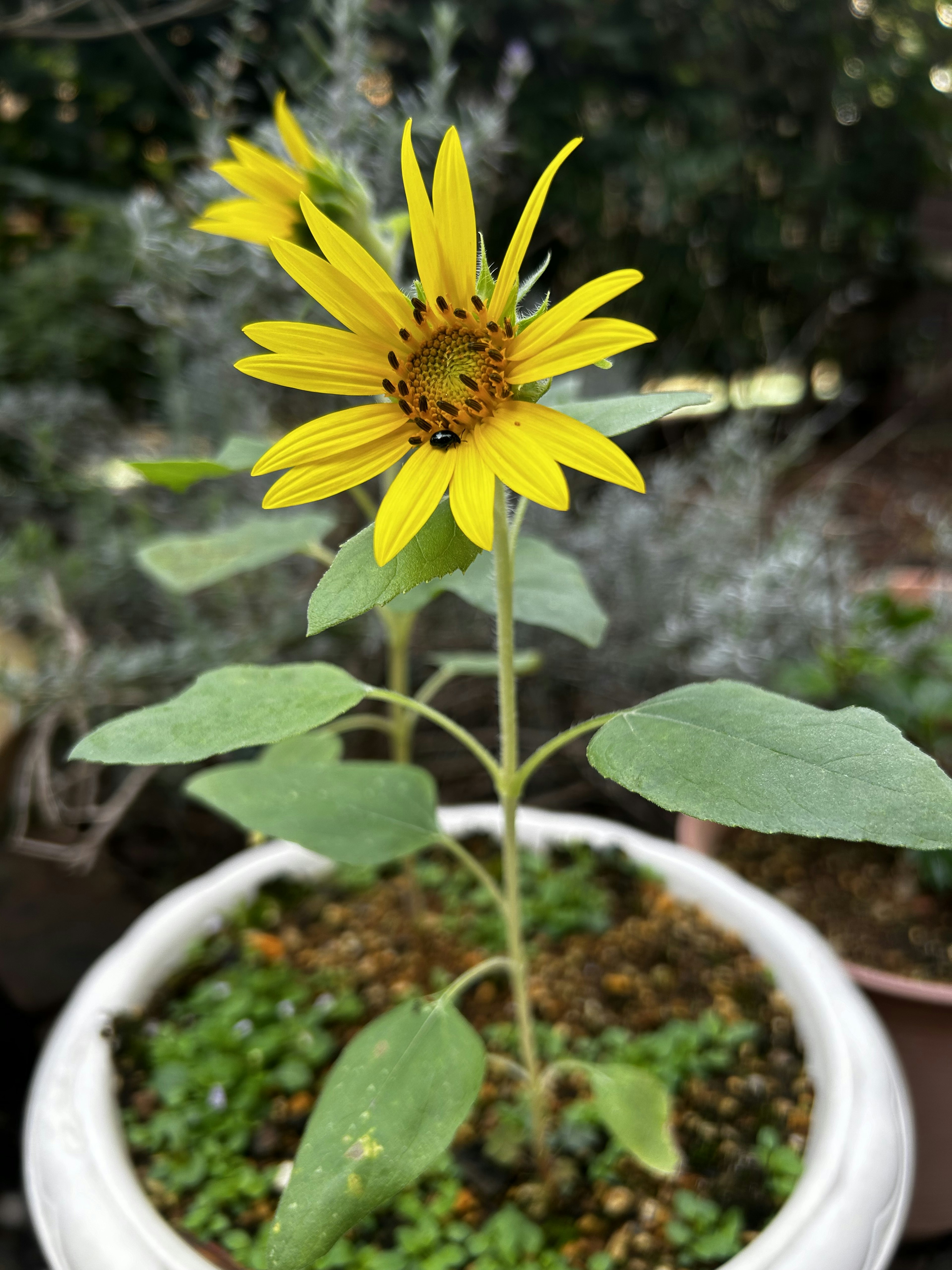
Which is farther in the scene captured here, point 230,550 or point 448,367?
point 230,550

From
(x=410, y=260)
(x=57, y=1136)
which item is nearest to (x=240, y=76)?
(x=410, y=260)

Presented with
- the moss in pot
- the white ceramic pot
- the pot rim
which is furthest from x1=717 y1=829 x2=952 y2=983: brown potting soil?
the moss in pot

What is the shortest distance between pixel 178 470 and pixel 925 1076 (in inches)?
35.4

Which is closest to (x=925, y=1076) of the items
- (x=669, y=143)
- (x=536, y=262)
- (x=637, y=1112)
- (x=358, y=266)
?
(x=637, y=1112)

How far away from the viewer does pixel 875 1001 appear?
0.88m

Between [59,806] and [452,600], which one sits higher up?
[452,600]

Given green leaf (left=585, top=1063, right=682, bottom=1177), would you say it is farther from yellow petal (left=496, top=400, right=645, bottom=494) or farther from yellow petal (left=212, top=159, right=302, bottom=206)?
yellow petal (left=212, top=159, right=302, bottom=206)

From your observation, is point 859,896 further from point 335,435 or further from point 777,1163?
point 335,435

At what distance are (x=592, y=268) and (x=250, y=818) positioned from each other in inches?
80.2

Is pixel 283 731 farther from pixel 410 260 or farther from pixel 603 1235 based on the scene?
pixel 410 260

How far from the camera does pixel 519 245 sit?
0.39m

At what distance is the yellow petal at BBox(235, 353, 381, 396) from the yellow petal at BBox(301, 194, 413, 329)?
0.03 metres

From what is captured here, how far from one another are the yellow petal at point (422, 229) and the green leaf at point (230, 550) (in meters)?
0.32

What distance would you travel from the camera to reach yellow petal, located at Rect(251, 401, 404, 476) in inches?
15.9
